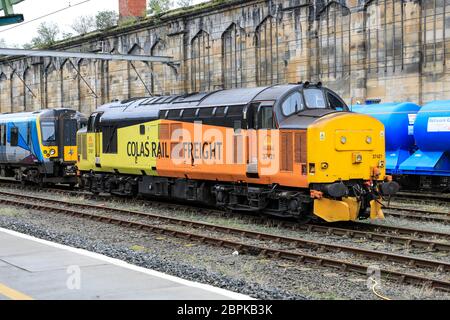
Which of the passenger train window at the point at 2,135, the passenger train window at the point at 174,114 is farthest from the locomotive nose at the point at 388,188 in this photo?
the passenger train window at the point at 2,135

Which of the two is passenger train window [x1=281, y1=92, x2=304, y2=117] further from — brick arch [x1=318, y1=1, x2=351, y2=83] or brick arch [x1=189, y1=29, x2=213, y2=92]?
brick arch [x1=189, y1=29, x2=213, y2=92]

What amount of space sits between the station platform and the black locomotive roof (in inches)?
262

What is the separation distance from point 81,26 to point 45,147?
68.8m

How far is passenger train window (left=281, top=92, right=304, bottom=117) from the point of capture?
560 inches

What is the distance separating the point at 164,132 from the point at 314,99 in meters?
5.08

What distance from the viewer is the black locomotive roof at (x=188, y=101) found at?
14.8 metres

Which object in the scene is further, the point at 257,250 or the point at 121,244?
the point at 121,244

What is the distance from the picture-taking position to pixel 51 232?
1362 cm

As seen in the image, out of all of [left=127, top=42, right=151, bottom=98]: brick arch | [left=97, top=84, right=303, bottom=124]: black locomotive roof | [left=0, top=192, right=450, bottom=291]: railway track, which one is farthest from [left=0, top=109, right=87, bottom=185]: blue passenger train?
[left=127, top=42, right=151, bottom=98]: brick arch

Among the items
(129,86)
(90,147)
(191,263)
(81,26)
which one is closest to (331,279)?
(191,263)

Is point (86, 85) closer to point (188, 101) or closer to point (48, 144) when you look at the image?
point (48, 144)

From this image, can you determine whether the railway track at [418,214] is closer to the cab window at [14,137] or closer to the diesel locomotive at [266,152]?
the diesel locomotive at [266,152]
